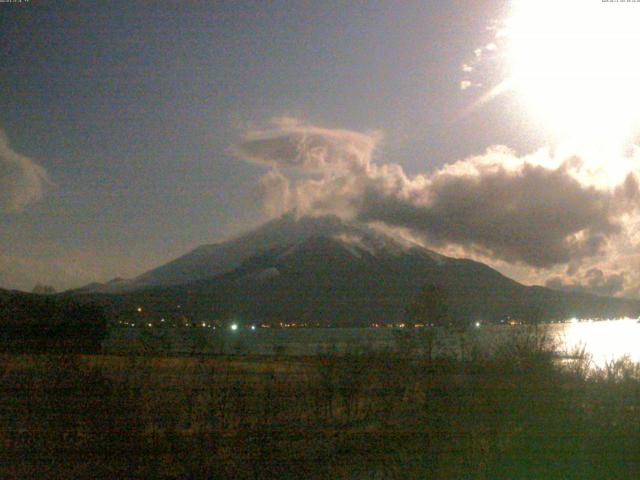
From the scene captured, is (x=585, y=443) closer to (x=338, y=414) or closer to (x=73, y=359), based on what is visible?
(x=338, y=414)

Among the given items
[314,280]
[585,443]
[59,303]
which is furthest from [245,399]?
[314,280]

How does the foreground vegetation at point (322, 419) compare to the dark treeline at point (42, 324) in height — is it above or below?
below

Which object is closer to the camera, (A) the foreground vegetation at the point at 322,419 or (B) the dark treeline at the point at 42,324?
(A) the foreground vegetation at the point at 322,419

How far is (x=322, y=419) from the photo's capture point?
10.1m

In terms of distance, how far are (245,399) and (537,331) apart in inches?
292

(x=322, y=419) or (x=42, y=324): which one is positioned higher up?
(x=42, y=324)

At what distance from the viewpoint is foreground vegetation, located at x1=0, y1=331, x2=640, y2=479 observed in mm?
7711

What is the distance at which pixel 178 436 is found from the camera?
8289mm

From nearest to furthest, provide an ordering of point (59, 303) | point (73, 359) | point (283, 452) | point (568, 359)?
point (283, 452) < point (73, 359) < point (568, 359) < point (59, 303)

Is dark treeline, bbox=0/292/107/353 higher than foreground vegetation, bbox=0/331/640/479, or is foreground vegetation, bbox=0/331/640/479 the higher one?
dark treeline, bbox=0/292/107/353

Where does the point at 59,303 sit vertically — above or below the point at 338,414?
above

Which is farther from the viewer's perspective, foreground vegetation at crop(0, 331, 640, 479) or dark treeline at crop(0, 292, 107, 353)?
dark treeline at crop(0, 292, 107, 353)

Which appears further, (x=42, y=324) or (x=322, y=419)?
(x=42, y=324)

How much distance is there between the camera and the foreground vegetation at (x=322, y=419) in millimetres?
7711
